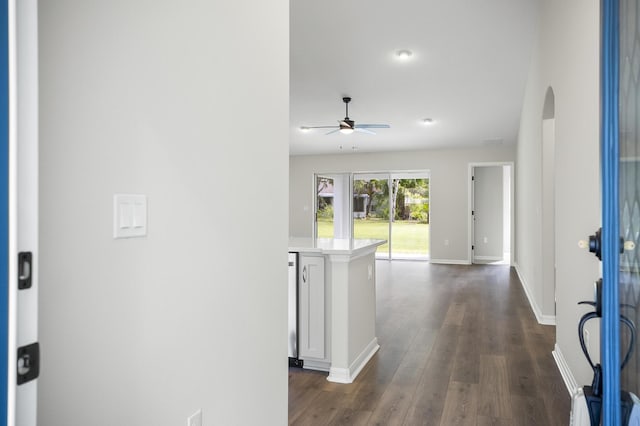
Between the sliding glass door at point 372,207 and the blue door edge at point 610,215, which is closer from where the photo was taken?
the blue door edge at point 610,215

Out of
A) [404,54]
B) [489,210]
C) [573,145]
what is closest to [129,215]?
[573,145]

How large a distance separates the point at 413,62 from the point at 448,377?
123 inches

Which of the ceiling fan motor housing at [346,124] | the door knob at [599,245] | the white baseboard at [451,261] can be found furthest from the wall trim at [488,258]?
the door knob at [599,245]

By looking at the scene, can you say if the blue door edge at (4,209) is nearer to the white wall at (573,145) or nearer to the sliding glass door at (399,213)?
the white wall at (573,145)

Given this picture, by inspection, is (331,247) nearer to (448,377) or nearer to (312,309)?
(312,309)

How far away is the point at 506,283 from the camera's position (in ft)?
22.8

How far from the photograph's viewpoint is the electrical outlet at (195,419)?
1.40 metres

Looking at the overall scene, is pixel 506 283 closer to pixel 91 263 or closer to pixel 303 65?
pixel 303 65

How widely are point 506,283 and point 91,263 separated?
690cm

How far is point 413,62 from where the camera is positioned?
15.1 feet

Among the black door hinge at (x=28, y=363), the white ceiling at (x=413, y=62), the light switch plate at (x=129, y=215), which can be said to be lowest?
the black door hinge at (x=28, y=363)

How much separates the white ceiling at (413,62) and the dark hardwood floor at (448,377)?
105 inches

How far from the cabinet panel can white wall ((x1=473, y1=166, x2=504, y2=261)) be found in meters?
7.97

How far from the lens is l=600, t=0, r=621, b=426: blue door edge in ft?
4.43
